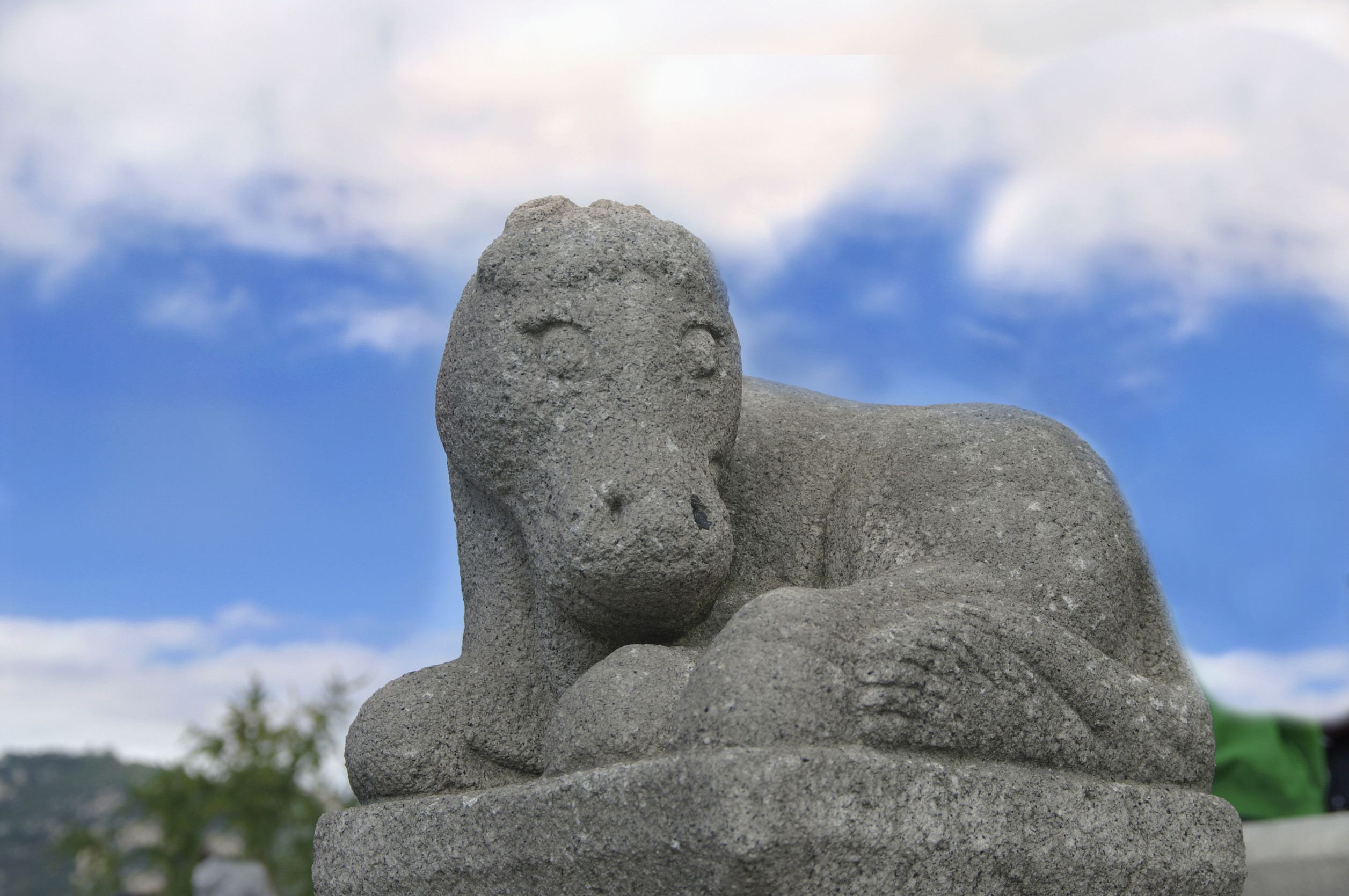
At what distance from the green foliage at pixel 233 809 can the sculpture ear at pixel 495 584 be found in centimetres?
545

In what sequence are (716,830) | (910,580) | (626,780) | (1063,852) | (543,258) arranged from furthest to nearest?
(543,258) → (910,580) → (1063,852) → (626,780) → (716,830)

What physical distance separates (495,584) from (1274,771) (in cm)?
489

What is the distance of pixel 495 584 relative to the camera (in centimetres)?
238

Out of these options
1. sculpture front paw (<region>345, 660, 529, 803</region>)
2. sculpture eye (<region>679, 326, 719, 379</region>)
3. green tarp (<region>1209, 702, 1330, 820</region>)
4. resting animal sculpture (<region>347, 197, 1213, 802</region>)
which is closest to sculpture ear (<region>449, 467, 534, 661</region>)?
resting animal sculpture (<region>347, 197, 1213, 802</region>)

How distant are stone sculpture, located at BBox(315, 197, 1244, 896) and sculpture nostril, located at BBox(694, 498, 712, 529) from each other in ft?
0.05

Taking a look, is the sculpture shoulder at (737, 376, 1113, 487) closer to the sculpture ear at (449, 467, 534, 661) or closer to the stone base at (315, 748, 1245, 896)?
the sculpture ear at (449, 467, 534, 661)

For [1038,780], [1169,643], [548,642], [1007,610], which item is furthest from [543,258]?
[1169,643]

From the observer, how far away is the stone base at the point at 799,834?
5.20 feet

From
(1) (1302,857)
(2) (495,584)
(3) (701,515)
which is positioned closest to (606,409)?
(3) (701,515)

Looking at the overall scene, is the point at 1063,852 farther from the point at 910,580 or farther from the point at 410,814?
the point at 410,814

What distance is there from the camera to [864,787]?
1.65 metres

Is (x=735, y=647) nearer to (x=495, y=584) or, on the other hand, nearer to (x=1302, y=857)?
(x=495, y=584)

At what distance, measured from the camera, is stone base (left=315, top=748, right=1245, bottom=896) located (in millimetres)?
1586

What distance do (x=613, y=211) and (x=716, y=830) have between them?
1263 mm
